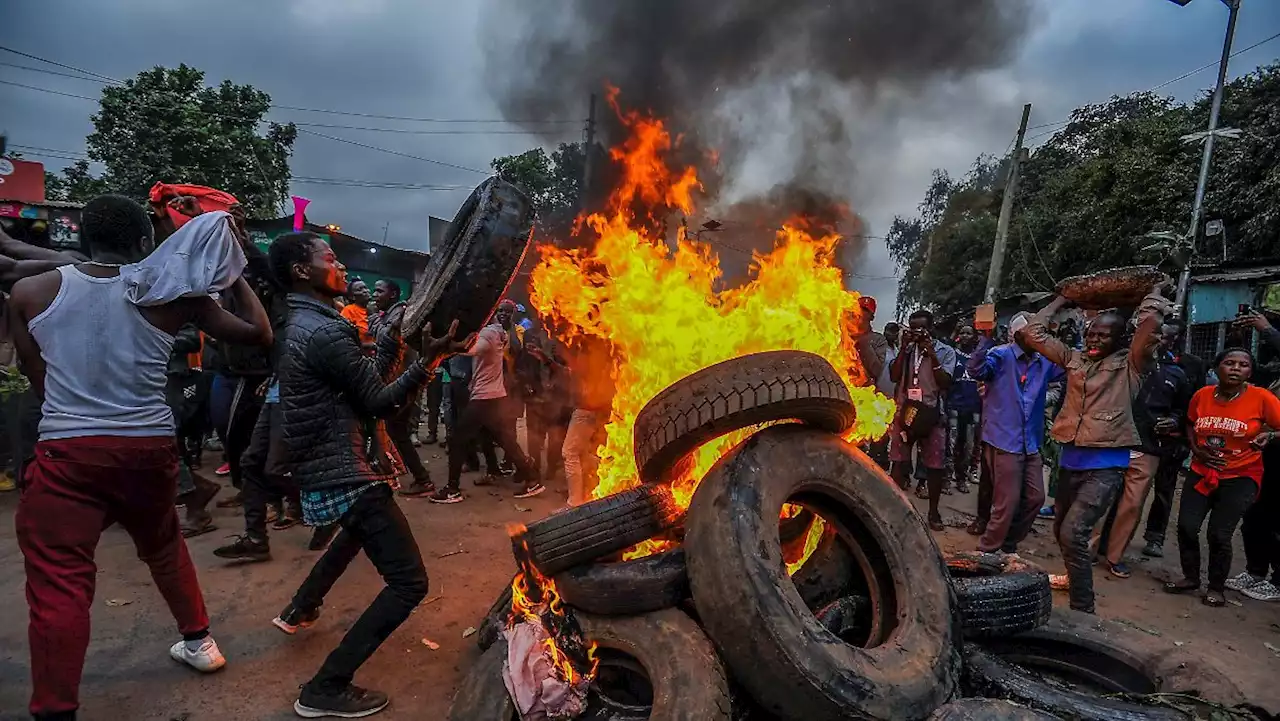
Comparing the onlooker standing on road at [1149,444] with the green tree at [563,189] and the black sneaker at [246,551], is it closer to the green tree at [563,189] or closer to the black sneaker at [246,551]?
the green tree at [563,189]

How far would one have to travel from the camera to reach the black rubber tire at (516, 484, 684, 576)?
3141mm

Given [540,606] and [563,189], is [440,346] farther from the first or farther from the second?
[563,189]

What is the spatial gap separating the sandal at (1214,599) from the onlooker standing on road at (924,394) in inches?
95.6

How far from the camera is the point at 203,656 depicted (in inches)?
151

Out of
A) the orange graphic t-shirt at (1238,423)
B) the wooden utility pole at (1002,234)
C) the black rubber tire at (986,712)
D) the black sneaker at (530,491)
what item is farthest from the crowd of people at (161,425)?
the wooden utility pole at (1002,234)

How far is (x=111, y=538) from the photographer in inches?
240

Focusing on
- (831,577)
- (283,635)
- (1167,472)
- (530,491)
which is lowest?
(283,635)

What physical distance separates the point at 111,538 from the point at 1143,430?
9916 mm

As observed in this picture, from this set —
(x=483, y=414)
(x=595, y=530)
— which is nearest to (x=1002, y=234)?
(x=483, y=414)

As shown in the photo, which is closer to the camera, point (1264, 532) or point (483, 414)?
point (1264, 532)

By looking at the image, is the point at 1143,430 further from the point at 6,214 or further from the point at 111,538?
the point at 6,214

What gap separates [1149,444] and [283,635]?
774 centimetres

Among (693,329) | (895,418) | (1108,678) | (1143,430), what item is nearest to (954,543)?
(895,418)

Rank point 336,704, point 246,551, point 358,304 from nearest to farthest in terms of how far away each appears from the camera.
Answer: point 336,704
point 246,551
point 358,304
